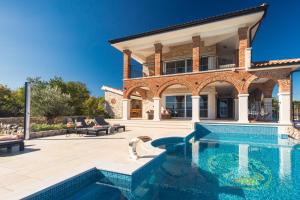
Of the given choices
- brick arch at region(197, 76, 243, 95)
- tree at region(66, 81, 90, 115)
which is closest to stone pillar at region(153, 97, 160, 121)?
brick arch at region(197, 76, 243, 95)

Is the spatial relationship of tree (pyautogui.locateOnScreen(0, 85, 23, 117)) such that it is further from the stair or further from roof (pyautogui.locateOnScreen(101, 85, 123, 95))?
the stair

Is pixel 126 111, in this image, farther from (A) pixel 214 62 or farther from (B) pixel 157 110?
(A) pixel 214 62

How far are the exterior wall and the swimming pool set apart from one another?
1409 cm

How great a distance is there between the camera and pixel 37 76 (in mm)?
15523

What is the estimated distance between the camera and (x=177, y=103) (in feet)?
60.8

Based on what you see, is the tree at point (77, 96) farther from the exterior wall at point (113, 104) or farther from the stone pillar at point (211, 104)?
the stone pillar at point (211, 104)

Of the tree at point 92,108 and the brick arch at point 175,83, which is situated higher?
the brick arch at point 175,83

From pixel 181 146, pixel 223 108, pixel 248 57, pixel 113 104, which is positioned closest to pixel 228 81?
pixel 248 57

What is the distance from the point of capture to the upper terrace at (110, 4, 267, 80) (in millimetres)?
12445

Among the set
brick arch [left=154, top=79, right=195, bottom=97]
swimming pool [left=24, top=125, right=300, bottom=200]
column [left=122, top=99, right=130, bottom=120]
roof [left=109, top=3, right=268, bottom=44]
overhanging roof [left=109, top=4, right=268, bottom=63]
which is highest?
roof [left=109, top=3, right=268, bottom=44]

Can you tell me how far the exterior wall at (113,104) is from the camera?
20469 mm

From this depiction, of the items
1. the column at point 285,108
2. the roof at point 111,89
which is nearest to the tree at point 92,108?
the roof at point 111,89

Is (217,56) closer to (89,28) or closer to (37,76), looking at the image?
(89,28)

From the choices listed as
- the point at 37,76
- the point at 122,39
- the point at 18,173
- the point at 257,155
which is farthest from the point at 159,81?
the point at 18,173
